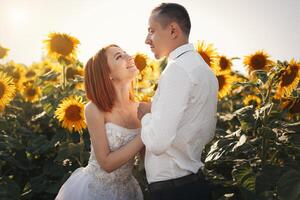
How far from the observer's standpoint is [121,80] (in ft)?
13.8

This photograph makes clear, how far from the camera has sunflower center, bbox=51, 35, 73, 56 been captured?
601cm

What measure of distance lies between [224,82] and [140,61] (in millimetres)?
1002

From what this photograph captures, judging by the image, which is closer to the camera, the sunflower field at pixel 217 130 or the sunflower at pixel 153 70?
the sunflower field at pixel 217 130

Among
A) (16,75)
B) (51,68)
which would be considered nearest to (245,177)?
(51,68)

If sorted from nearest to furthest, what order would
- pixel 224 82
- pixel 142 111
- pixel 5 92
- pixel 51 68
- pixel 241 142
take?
pixel 142 111 < pixel 241 142 < pixel 224 82 < pixel 5 92 < pixel 51 68

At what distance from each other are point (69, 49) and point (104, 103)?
2031 mm

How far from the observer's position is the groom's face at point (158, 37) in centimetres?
343

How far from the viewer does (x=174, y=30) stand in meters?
3.44

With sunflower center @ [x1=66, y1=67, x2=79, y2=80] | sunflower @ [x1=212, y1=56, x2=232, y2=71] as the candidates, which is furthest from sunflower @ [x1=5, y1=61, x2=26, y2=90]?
sunflower @ [x1=212, y1=56, x2=232, y2=71]

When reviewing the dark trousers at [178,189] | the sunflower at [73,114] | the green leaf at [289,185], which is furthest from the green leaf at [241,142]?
the sunflower at [73,114]

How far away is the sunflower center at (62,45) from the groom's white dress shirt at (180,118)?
2818mm

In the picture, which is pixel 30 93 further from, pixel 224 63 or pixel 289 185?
pixel 289 185

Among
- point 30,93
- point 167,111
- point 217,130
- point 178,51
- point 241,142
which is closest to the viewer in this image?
point 167,111

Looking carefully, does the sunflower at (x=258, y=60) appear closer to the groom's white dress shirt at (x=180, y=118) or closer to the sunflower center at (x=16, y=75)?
the groom's white dress shirt at (x=180, y=118)
